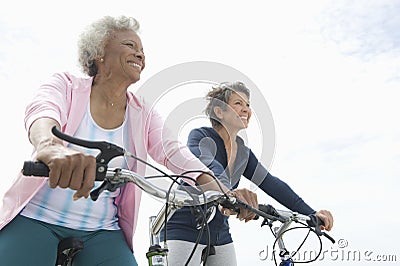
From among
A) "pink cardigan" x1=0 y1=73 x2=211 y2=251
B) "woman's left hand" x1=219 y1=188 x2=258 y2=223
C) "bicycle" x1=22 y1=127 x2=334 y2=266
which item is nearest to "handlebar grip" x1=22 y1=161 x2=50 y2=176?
"bicycle" x1=22 y1=127 x2=334 y2=266

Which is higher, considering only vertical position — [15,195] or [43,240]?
[15,195]

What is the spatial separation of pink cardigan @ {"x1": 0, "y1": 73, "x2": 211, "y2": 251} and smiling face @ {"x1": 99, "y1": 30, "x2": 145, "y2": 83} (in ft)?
0.32

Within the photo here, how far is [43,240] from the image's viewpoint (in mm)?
1767

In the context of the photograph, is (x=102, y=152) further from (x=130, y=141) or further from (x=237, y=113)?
(x=237, y=113)

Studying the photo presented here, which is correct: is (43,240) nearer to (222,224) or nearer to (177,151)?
(177,151)

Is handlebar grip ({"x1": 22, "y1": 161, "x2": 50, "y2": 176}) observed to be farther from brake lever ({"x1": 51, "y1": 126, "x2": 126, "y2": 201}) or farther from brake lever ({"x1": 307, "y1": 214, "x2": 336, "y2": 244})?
brake lever ({"x1": 307, "y1": 214, "x2": 336, "y2": 244})

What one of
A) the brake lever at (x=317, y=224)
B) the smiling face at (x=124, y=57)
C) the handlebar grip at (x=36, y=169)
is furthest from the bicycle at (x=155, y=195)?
the smiling face at (x=124, y=57)

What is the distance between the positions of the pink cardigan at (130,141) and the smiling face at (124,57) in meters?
0.10

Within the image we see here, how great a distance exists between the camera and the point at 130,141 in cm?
202

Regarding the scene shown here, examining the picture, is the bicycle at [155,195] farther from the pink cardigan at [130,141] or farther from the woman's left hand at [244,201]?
the pink cardigan at [130,141]

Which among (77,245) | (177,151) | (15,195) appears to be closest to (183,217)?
(177,151)

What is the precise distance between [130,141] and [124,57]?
374 mm

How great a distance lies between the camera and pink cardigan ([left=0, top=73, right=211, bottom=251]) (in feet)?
5.81

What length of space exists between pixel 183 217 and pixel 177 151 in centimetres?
65
